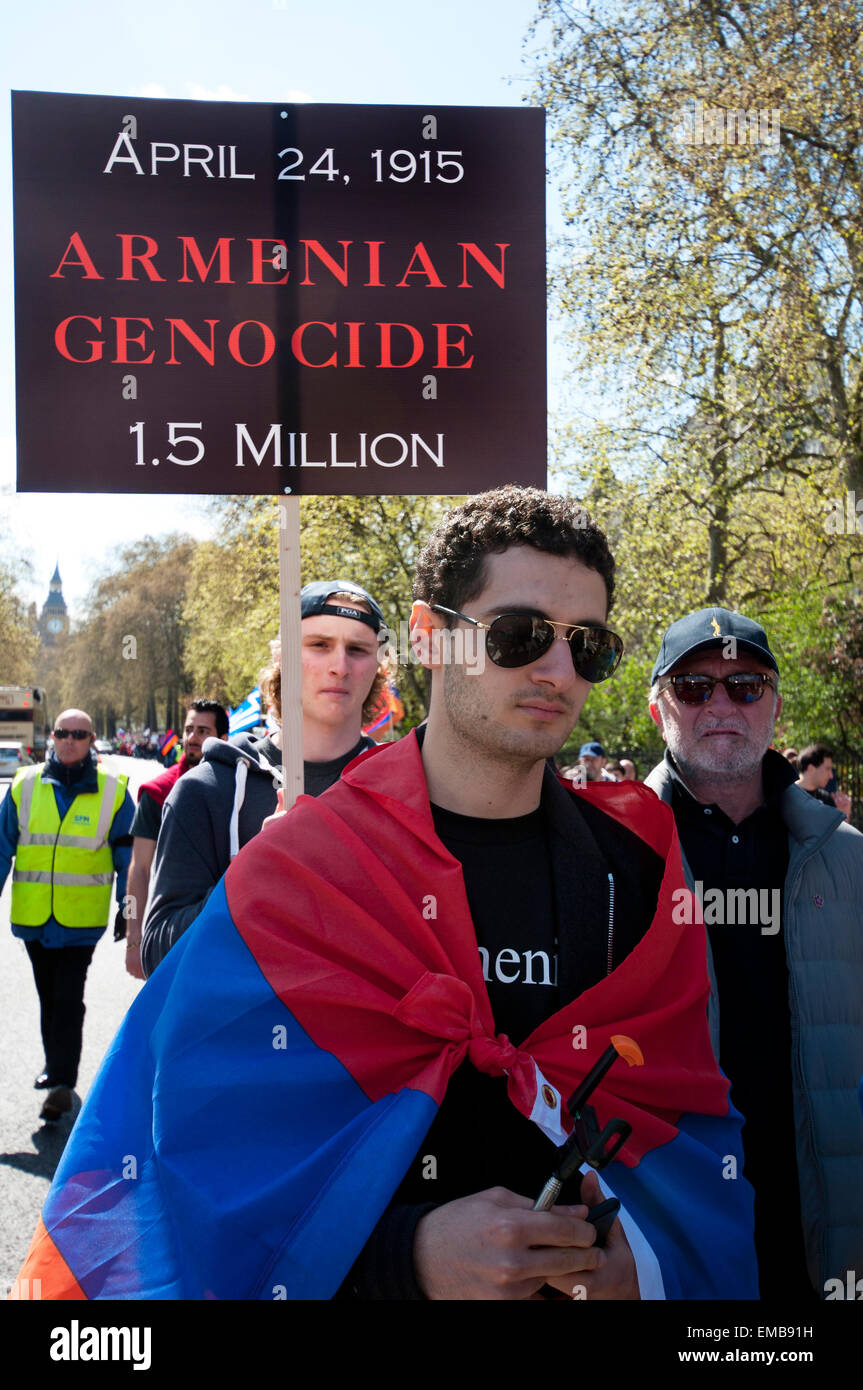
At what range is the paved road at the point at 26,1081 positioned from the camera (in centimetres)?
477

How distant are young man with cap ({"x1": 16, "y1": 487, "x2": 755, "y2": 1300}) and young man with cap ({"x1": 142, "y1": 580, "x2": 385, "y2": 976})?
1.06 meters

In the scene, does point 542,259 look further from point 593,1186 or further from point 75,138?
point 593,1186

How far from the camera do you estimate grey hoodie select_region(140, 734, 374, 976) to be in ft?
10.5

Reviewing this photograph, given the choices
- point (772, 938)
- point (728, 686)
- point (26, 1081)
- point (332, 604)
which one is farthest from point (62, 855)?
point (772, 938)

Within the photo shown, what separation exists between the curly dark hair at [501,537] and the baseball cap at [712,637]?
2.90 ft

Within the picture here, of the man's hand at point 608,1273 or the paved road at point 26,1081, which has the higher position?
the man's hand at point 608,1273

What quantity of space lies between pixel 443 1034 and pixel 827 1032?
46.3 inches

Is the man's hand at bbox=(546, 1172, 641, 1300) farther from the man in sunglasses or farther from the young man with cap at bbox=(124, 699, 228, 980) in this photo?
the young man with cap at bbox=(124, 699, 228, 980)

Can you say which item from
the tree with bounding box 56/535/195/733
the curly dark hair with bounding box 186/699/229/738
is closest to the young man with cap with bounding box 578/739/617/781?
the curly dark hair with bounding box 186/699/229/738

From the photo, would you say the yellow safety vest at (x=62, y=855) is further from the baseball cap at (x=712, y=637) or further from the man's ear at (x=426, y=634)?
the man's ear at (x=426, y=634)

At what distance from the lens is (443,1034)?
75.8 inches

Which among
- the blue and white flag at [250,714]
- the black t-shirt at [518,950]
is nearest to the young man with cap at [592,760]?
the blue and white flag at [250,714]

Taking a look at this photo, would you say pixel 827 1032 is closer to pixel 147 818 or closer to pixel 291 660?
pixel 291 660
